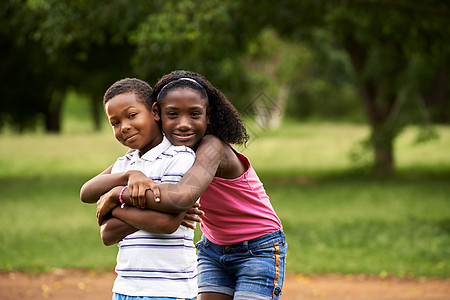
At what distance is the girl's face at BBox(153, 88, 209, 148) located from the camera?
8.38 ft

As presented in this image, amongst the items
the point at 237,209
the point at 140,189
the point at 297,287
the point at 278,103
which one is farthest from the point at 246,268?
the point at 278,103

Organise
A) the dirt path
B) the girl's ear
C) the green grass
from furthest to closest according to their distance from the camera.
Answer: the green grass < the dirt path < the girl's ear

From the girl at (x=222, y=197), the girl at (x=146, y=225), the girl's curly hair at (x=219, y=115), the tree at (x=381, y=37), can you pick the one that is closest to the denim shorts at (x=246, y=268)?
the girl at (x=222, y=197)

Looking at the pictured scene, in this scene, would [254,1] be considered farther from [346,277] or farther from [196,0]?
[346,277]

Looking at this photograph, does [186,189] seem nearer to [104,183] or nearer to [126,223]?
[126,223]

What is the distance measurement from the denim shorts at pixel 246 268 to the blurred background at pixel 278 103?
61 centimetres

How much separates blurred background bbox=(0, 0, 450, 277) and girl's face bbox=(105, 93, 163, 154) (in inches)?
17.4

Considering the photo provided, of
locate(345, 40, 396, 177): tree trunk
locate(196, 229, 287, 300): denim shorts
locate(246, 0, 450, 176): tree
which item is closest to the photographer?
locate(196, 229, 287, 300): denim shorts

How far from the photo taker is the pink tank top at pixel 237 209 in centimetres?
278

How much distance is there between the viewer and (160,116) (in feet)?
8.57

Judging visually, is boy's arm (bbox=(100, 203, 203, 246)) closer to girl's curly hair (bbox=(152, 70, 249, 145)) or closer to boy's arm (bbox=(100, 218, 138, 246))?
boy's arm (bbox=(100, 218, 138, 246))

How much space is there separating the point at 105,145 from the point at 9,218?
16491 mm

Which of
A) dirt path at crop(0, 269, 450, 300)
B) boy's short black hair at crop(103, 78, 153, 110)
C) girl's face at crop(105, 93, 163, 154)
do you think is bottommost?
girl's face at crop(105, 93, 163, 154)

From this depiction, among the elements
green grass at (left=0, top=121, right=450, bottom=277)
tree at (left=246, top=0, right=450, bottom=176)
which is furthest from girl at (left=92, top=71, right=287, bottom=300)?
tree at (left=246, top=0, right=450, bottom=176)
